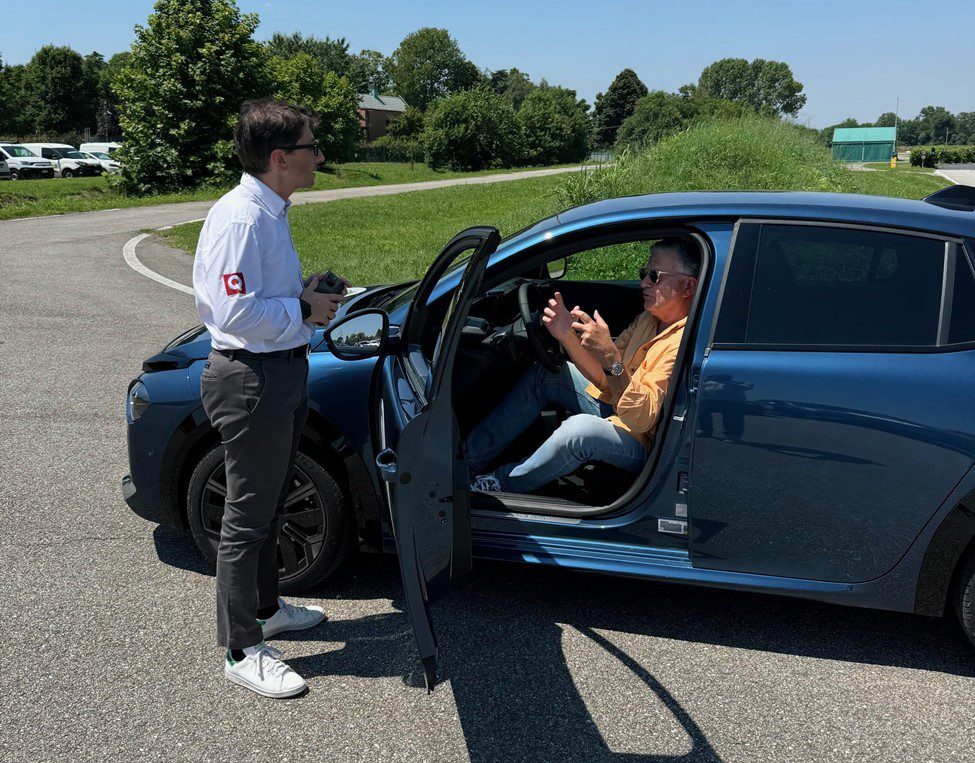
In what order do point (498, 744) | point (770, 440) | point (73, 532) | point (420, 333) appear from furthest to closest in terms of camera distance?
point (73, 532), point (420, 333), point (770, 440), point (498, 744)

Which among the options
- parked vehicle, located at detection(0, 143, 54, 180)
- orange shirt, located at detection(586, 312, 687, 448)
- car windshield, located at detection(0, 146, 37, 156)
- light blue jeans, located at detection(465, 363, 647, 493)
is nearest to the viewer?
orange shirt, located at detection(586, 312, 687, 448)

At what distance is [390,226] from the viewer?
1827cm

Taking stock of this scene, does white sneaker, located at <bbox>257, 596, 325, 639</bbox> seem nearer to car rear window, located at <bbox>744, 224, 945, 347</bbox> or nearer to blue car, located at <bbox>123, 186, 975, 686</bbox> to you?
blue car, located at <bbox>123, 186, 975, 686</bbox>

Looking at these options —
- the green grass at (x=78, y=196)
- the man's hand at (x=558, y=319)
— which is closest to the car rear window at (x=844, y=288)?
the man's hand at (x=558, y=319)

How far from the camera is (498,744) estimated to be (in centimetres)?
258

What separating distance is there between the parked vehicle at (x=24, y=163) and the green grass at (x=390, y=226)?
20202 mm

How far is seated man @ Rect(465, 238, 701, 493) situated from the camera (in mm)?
3029

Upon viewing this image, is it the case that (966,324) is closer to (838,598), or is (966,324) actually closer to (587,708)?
(838,598)

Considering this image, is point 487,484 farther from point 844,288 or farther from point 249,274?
point 844,288

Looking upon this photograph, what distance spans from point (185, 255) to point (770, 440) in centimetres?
1256

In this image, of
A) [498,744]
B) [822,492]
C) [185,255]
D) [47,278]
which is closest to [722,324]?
[822,492]

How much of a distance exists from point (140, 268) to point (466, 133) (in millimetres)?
42645

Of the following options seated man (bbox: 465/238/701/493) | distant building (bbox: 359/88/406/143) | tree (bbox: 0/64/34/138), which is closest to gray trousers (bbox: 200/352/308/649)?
seated man (bbox: 465/238/701/493)

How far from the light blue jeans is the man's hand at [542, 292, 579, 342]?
32 centimetres
